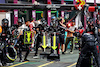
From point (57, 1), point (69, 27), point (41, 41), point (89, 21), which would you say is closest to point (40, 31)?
point (41, 41)

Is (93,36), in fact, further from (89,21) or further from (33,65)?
(33,65)

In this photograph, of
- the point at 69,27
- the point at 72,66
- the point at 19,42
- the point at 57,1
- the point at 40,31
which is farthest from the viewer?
the point at 57,1

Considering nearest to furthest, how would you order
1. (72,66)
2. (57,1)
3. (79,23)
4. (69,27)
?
(72,66) → (69,27) → (79,23) → (57,1)

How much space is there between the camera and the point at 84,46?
655 cm

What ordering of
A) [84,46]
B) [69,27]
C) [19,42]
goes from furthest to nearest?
[69,27]
[19,42]
[84,46]

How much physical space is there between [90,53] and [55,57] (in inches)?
136

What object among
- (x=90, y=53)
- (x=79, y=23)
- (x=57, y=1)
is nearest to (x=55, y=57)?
(x=90, y=53)

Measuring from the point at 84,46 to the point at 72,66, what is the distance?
2043mm

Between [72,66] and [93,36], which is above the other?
[93,36]

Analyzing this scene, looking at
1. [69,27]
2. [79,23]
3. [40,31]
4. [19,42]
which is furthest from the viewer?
[79,23]

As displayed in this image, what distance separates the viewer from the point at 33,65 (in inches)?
343

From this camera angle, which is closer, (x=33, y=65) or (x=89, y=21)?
(x=89, y=21)

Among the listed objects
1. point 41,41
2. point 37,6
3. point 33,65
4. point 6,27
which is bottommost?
point 33,65

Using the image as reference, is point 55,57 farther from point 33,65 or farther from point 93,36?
point 93,36
